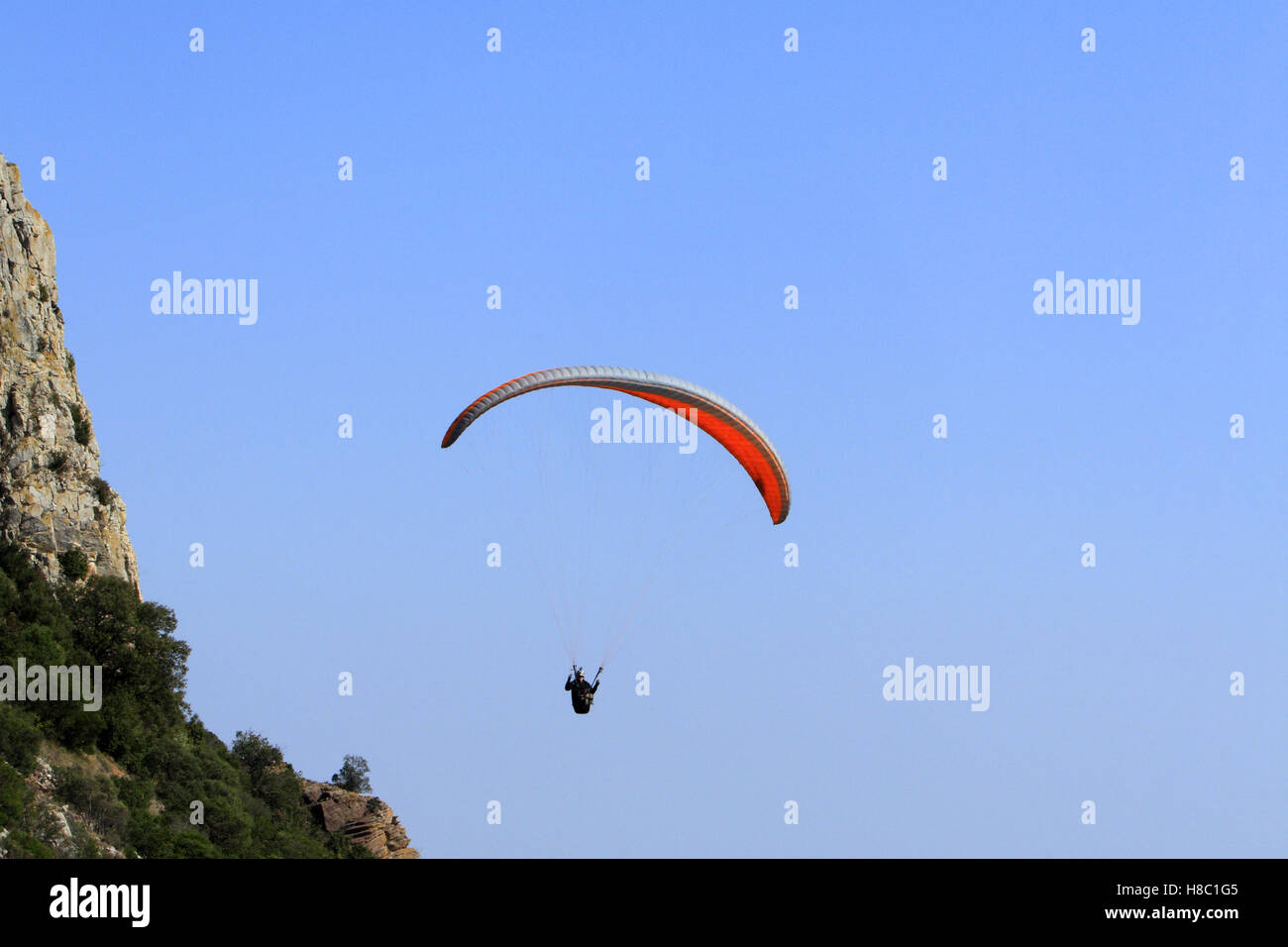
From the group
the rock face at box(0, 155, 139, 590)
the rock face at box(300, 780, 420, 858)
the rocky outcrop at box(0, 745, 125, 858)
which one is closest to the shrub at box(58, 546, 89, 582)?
the rock face at box(0, 155, 139, 590)

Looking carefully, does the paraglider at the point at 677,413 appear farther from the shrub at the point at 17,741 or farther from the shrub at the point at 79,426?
the shrub at the point at 79,426

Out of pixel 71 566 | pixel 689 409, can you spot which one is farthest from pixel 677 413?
pixel 71 566

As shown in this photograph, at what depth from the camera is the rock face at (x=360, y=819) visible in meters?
81.0

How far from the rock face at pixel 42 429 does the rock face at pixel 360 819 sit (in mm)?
17769

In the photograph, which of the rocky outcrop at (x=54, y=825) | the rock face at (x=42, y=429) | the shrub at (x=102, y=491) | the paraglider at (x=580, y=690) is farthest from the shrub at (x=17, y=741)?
the paraglider at (x=580, y=690)

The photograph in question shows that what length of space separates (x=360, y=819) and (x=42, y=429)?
27.5 meters

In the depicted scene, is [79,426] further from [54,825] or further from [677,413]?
[677,413]

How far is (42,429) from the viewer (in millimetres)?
65562

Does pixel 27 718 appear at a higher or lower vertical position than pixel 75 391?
lower

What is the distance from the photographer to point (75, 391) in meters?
69.2
